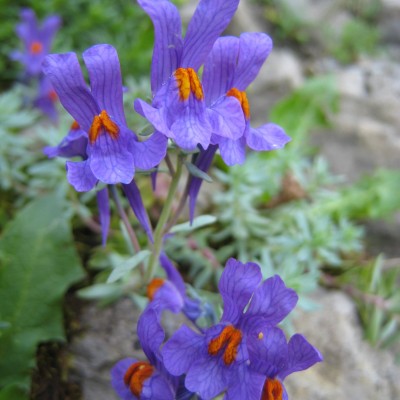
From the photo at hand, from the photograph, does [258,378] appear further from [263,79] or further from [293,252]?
[263,79]

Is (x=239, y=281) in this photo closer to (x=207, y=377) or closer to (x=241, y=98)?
(x=207, y=377)

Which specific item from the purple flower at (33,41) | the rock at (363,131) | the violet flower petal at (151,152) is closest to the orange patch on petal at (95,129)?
the violet flower petal at (151,152)

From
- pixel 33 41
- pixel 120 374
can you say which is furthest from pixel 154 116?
pixel 33 41

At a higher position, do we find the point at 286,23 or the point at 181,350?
the point at 181,350

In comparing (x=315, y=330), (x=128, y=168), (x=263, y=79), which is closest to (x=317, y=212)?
(x=315, y=330)

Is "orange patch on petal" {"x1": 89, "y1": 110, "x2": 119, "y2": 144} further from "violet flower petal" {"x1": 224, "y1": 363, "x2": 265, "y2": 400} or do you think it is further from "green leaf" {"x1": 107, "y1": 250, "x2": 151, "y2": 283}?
"violet flower petal" {"x1": 224, "y1": 363, "x2": 265, "y2": 400}

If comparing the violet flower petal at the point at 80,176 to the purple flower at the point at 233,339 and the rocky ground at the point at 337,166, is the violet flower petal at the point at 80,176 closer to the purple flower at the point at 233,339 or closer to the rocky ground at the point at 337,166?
the purple flower at the point at 233,339

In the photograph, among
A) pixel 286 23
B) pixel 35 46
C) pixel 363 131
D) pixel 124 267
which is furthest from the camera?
pixel 286 23

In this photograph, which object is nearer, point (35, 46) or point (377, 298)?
point (377, 298)
